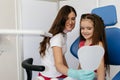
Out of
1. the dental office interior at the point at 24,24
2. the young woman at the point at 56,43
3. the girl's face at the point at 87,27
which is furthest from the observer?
the dental office interior at the point at 24,24

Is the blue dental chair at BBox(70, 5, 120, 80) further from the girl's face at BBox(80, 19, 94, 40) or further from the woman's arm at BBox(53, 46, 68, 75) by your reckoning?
the woman's arm at BBox(53, 46, 68, 75)

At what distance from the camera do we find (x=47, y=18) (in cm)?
213

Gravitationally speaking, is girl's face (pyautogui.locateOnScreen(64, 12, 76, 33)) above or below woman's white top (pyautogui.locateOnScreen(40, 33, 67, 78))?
above

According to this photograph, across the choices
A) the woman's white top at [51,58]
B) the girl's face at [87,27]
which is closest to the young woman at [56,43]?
the woman's white top at [51,58]

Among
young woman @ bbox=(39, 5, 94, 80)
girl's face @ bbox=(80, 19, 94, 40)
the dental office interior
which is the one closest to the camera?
girl's face @ bbox=(80, 19, 94, 40)

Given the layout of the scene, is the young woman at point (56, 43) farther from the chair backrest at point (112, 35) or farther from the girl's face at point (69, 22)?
the chair backrest at point (112, 35)

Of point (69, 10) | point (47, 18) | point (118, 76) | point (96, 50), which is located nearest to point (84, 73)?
point (96, 50)

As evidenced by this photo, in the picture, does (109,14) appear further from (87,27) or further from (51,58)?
(51,58)

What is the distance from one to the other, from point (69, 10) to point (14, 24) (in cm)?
60

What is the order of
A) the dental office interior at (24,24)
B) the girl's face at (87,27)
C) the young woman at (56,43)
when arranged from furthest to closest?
the dental office interior at (24,24)
the young woman at (56,43)
the girl's face at (87,27)

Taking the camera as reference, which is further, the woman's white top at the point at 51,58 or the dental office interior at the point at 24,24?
the dental office interior at the point at 24,24

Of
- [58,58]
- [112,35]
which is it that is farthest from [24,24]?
[112,35]

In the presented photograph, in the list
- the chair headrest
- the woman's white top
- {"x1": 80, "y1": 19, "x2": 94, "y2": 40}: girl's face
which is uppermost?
the chair headrest

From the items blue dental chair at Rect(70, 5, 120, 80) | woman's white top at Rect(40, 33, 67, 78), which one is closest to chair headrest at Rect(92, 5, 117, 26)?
blue dental chair at Rect(70, 5, 120, 80)
